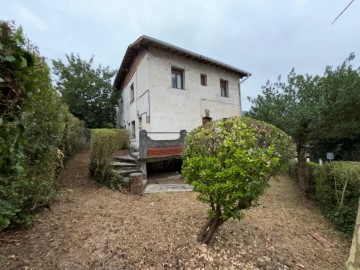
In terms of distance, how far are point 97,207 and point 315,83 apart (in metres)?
7.68

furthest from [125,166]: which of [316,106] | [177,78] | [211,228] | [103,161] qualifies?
[316,106]

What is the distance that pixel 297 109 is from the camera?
21.2ft

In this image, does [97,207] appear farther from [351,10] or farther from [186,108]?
[186,108]

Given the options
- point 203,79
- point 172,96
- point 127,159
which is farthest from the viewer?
point 203,79

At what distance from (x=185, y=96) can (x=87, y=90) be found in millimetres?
9181

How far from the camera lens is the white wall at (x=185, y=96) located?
32.3 ft

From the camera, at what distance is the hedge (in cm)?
452

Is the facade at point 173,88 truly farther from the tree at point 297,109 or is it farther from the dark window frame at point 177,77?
the tree at point 297,109

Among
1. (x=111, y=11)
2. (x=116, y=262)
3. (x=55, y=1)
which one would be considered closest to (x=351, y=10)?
(x=116, y=262)

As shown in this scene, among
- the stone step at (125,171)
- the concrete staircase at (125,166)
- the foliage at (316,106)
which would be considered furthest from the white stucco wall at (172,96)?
the foliage at (316,106)

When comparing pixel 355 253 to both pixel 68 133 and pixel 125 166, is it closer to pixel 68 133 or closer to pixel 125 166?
pixel 125 166

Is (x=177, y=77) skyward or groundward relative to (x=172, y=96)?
skyward

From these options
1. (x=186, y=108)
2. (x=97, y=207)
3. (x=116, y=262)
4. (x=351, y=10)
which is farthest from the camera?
(x=186, y=108)

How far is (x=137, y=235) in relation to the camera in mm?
3357
